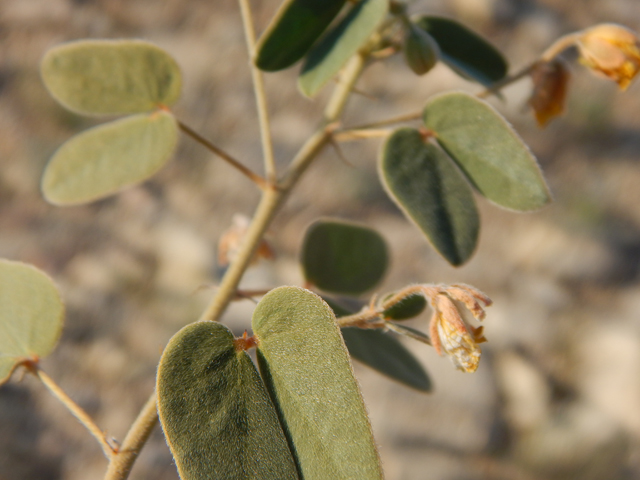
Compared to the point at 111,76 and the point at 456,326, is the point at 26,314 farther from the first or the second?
the point at 456,326

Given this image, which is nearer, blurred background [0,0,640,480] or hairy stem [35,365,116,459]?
hairy stem [35,365,116,459]

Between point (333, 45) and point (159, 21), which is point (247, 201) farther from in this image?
point (333, 45)

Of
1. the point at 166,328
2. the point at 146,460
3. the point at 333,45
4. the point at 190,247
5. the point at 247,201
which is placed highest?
the point at 333,45

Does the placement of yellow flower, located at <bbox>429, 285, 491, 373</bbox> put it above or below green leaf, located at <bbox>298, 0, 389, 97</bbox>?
below

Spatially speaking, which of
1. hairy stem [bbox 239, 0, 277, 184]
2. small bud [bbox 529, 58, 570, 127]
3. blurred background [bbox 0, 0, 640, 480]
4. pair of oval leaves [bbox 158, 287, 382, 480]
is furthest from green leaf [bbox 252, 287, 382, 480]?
blurred background [bbox 0, 0, 640, 480]

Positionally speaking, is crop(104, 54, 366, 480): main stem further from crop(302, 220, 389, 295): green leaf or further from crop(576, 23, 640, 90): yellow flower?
crop(576, 23, 640, 90): yellow flower

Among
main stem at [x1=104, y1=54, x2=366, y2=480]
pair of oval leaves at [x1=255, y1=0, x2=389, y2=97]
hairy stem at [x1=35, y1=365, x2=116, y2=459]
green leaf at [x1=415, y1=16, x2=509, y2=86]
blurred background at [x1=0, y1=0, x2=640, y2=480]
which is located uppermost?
pair of oval leaves at [x1=255, y1=0, x2=389, y2=97]

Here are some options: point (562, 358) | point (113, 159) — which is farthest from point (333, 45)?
point (562, 358)

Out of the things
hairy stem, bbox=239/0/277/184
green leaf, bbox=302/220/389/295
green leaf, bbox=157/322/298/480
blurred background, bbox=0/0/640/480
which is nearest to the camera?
green leaf, bbox=157/322/298/480
